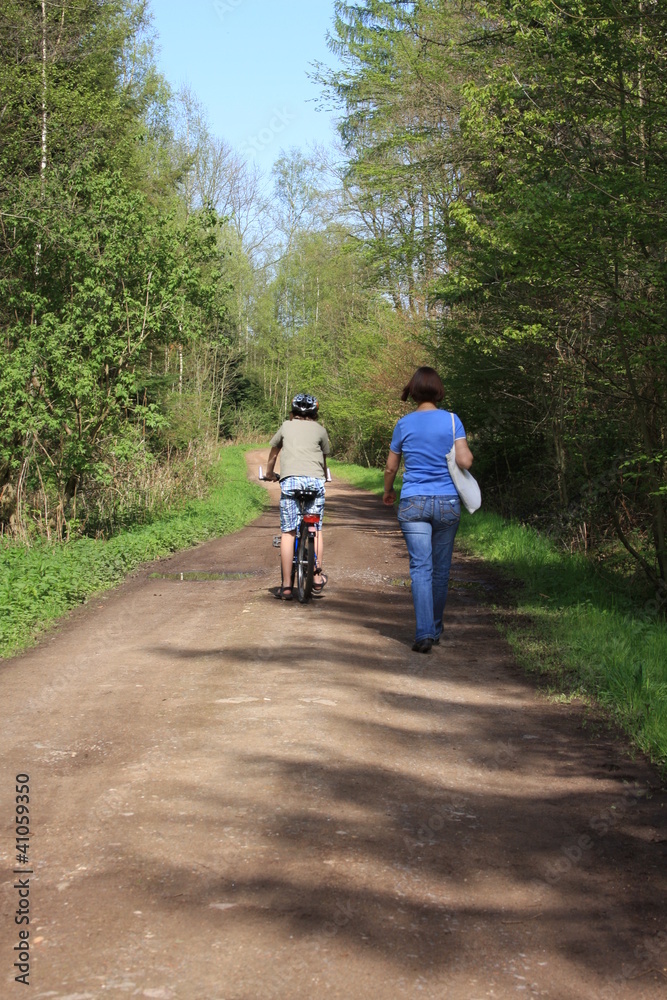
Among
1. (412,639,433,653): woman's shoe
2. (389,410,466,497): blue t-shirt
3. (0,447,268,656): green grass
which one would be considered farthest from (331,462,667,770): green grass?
(0,447,268,656): green grass

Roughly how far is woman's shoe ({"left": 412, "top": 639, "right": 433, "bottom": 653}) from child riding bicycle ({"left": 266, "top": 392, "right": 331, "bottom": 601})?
93.3 inches

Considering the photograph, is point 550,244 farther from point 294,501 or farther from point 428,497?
point 294,501

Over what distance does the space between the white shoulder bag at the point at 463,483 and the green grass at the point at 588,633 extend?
1.33 m

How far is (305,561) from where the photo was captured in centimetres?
1025

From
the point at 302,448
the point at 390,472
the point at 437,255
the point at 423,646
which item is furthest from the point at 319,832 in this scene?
the point at 437,255

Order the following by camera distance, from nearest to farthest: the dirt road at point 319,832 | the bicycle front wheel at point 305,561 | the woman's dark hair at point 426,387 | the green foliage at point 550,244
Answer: the dirt road at point 319,832 → the woman's dark hair at point 426,387 → the green foliage at point 550,244 → the bicycle front wheel at point 305,561

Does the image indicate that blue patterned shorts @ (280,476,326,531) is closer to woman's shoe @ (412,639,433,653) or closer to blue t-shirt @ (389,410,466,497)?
blue t-shirt @ (389,410,466,497)

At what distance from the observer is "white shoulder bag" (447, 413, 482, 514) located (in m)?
8.17

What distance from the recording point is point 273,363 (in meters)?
69.9

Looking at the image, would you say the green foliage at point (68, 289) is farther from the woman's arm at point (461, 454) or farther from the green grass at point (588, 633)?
the woman's arm at point (461, 454)

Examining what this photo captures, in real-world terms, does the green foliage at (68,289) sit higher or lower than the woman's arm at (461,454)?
higher

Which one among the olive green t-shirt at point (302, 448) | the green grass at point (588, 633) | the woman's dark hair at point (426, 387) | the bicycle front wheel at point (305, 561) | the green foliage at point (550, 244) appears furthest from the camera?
the olive green t-shirt at point (302, 448)

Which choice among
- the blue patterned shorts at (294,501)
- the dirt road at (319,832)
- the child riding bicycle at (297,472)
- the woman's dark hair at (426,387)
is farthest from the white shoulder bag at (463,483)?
the blue patterned shorts at (294,501)

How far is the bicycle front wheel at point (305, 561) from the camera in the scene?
10.2 m
